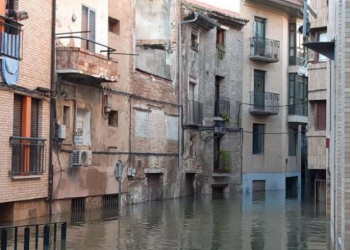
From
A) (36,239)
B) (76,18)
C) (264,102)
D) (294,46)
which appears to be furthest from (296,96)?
(36,239)

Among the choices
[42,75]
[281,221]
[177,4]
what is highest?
[177,4]

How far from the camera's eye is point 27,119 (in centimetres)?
2158

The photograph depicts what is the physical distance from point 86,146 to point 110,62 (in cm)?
299

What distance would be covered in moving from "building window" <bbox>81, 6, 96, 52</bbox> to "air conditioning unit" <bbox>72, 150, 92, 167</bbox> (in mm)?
3385

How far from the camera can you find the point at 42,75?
2238 cm

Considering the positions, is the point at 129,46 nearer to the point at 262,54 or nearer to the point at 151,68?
the point at 151,68

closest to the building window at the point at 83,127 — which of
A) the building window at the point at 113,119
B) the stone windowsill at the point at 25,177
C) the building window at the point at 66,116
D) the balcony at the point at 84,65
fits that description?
the building window at the point at 66,116

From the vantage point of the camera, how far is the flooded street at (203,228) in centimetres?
1711

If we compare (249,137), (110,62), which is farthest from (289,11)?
(110,62)

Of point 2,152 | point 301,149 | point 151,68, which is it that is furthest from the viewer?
point 301,149

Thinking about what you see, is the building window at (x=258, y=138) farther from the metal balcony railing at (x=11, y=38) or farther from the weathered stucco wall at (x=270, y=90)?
the metal balcony railing at (x=11, y=38)

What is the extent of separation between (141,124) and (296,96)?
19.6 meters

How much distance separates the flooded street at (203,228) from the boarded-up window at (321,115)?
3.38 meters

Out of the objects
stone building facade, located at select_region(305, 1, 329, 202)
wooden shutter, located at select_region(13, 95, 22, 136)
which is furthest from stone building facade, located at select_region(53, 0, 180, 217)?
stone building facade, located at select_region(305, 1, 329, 202)
